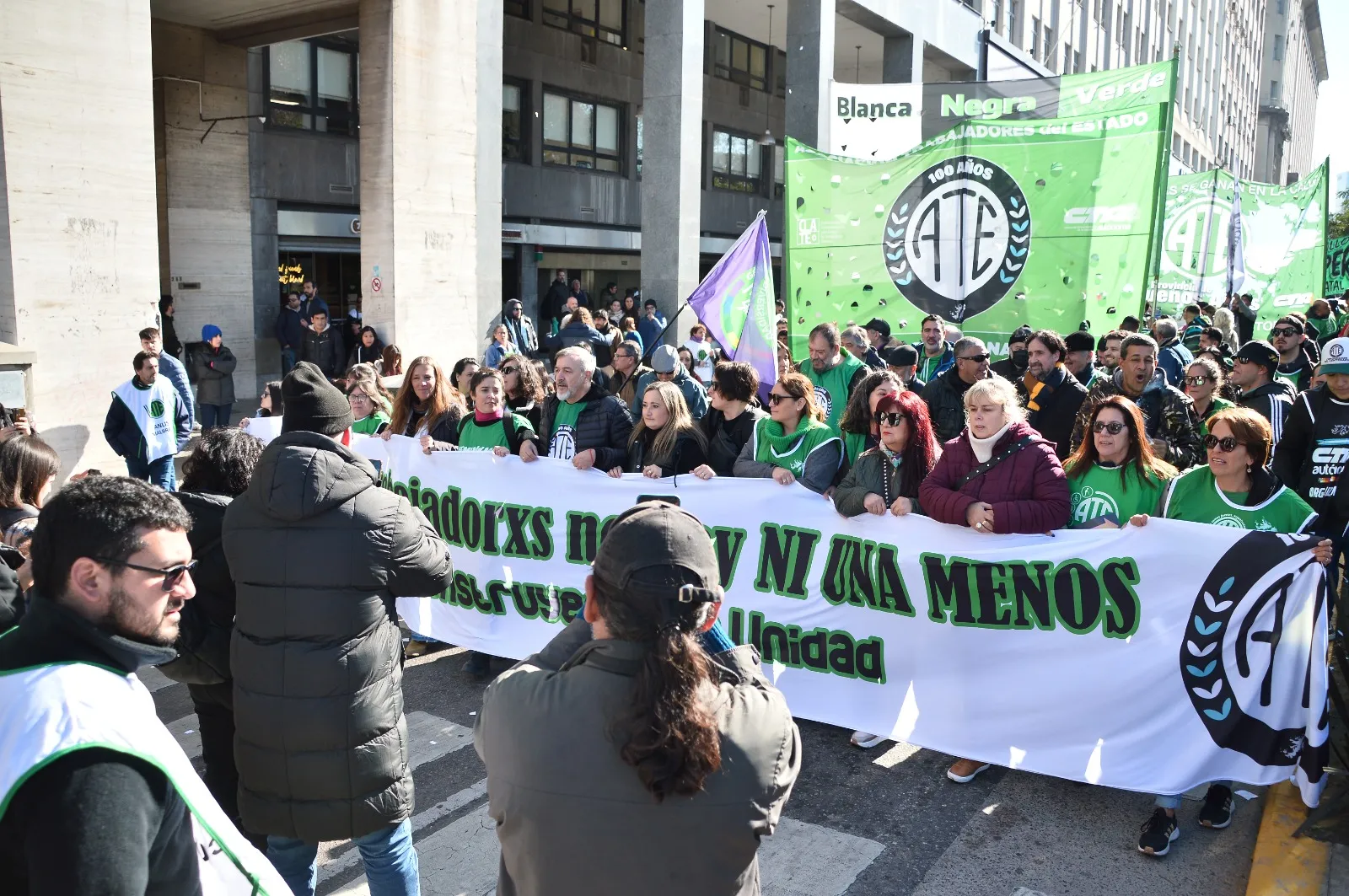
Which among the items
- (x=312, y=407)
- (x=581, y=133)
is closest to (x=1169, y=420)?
(x=312, y=407)

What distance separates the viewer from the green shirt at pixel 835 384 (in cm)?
836

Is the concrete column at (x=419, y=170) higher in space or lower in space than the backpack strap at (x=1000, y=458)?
higher

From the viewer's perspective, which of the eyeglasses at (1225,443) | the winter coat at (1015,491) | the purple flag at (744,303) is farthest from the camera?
the purple flag at (744,303)

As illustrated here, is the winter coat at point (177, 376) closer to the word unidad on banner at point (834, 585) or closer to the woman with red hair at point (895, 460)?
the word unidad on banner at point (834, 585)

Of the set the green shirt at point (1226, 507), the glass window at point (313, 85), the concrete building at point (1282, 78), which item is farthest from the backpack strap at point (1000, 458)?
the concrete building at point (1282, 78)

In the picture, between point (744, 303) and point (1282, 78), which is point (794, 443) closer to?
point (744, 303)

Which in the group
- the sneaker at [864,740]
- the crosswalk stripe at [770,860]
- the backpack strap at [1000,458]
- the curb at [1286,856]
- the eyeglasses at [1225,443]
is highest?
the eyeglasses at [1225,443]

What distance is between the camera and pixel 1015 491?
4914 millimetres

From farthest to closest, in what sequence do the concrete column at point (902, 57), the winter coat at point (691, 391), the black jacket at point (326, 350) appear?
the concrete column at point (902, 57) → the black jacket at point (326, 350) → the winter coat at point (691, 391)

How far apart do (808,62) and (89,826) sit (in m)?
21.7

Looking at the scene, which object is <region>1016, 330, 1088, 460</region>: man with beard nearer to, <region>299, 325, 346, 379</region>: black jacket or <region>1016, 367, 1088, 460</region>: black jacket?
<region>1016, 367, 1088, 460</region>: black jacket

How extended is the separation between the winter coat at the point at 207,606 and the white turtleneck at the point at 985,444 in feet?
10.6

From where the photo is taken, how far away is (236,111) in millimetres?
16797

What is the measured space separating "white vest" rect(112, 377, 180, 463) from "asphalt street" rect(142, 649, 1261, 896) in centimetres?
407
